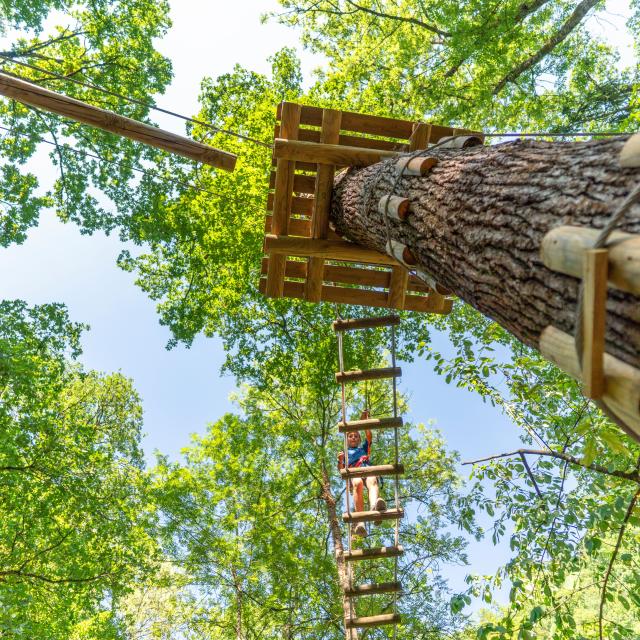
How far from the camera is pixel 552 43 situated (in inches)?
441

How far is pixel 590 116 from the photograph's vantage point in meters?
11.4

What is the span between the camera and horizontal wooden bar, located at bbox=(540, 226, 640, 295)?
1.22 m

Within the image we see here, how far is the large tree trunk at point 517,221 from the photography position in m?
1.56

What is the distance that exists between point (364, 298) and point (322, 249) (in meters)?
1.09

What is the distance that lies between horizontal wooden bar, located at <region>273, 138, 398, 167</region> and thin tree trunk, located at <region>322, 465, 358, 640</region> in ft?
21.1

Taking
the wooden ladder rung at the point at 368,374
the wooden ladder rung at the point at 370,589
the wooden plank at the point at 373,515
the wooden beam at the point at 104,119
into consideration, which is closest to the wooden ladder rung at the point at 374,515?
the wooden plank at the point at 373,515

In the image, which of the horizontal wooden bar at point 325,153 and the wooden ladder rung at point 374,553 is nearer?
the horizontal wooden bar at point 325,153

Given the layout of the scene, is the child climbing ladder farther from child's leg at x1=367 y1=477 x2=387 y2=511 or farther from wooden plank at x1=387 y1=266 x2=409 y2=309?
wooden plank at x1=387 y1=266 x2=409 y2=309

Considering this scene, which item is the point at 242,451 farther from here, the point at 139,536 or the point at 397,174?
the point at 397,174

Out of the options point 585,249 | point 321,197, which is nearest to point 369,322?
point 321,197

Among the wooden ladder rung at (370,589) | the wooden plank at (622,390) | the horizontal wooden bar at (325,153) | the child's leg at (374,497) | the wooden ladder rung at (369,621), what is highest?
the horizontal wooden bar at (325,153)

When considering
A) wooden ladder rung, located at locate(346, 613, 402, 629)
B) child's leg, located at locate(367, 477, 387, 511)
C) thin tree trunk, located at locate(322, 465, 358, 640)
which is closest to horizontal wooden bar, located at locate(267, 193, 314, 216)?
child's leg, located at locate(367, 477, 387, 511)

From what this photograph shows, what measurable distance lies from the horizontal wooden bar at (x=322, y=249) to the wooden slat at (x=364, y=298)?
2.38 feet

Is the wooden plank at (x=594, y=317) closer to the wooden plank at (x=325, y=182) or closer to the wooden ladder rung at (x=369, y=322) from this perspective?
the wooden plank at (x=325, y=182)
